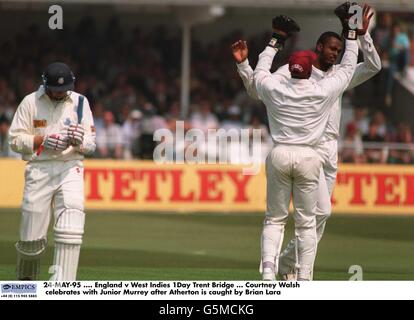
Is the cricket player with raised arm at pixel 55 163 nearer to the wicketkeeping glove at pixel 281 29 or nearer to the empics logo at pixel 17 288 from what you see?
the empics logo at pixel 17 288

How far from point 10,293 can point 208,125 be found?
15.2m

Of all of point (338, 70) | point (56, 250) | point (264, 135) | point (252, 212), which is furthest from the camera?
point (264, 135)

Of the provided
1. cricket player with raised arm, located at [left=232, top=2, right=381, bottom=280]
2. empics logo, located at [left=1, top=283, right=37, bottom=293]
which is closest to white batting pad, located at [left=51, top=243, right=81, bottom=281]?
empics logo, located at [left=1, top=283, right=37, bottom=293]

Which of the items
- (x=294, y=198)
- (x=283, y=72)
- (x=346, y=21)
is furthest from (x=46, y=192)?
(x=346, y=21)

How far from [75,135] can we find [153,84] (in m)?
17.2

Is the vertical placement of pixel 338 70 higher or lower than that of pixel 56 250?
higher

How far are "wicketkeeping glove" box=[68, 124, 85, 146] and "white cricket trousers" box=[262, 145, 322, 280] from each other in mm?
1675

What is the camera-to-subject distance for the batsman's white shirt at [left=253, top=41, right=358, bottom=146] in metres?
10.9

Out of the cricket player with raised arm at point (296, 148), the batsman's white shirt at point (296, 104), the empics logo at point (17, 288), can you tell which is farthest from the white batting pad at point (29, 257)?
the batsman's white shirt at point (296, 104)

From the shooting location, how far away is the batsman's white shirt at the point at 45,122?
1057 centimetres

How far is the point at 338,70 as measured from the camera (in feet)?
36.8

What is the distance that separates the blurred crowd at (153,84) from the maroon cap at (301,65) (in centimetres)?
1252
